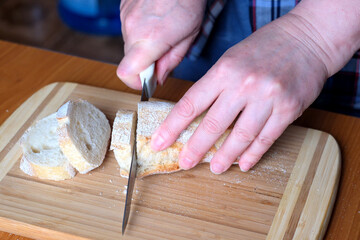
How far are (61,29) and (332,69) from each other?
9.09ft

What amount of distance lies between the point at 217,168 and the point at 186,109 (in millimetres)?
188

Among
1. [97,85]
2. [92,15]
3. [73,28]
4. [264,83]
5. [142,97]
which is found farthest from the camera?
[73,28]

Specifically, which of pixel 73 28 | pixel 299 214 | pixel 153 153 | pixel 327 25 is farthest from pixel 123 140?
pixel 73 28

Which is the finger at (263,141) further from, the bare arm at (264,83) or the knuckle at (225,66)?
the knuckle at (225,66)

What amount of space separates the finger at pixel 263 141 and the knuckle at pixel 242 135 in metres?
0.03

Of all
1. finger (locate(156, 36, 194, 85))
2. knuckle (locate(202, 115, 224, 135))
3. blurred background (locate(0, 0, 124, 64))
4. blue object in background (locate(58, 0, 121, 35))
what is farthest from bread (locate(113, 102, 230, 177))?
blue object in background (locate(58, 0, 121, 35))

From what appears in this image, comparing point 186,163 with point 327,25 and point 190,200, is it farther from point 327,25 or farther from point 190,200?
point 327,25

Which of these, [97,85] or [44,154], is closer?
[44,154]

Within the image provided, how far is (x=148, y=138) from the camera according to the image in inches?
47.9

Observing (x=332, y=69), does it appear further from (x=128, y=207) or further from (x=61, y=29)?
(x=61, y=29)

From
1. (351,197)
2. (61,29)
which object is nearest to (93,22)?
(61,29)

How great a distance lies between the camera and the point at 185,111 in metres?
1.16

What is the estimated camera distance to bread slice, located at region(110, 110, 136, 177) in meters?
1.22

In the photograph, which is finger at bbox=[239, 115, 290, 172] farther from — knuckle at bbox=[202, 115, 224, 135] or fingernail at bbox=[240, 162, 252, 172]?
knuckle at bbox=[202, 115, 224, 135]
